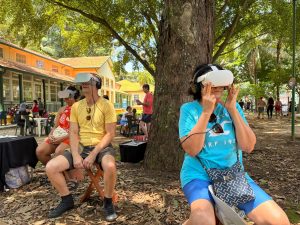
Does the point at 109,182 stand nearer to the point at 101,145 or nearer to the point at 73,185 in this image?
the point at 101,145

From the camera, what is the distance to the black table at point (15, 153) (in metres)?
5.11

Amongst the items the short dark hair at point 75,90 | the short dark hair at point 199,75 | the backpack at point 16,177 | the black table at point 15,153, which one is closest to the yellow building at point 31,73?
the short dark hair at point 75,90

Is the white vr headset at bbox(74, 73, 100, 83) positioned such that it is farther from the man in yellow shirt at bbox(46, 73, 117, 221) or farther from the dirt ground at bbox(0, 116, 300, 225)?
the dirt ground at bbox(0, 116, 300, 225)

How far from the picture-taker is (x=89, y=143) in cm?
418

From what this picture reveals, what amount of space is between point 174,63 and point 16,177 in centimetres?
296

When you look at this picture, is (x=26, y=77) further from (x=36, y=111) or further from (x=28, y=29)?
(x=28, y=29)

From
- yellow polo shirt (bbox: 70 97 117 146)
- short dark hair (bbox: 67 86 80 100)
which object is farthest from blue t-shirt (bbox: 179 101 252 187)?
short dark hair (bbox: 67 86 80 100)

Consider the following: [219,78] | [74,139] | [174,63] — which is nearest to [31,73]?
[174,63]

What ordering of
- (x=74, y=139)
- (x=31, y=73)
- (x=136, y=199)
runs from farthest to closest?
1. (x=31, y=73)
2. (x=136, y=199)
3. (x=74, y=139)

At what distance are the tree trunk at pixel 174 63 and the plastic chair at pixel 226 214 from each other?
3218 millimetres

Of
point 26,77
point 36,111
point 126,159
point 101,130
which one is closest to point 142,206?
point 101,130

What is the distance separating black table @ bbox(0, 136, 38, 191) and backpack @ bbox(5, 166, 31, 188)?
0.23 feet

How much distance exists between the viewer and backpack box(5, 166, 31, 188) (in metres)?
5.20

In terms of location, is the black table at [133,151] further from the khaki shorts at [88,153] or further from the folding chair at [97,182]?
the khaki shorts at [88,153]
